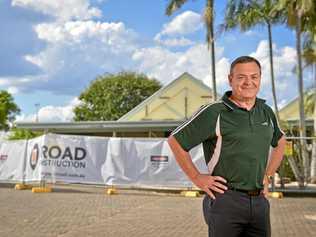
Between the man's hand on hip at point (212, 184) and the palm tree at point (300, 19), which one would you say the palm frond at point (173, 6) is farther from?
the man's hand on hip at point (212, 184)

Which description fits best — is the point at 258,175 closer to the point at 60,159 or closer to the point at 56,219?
the point at 56,219

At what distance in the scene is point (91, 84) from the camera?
211ft

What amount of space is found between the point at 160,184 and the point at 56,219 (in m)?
7.83

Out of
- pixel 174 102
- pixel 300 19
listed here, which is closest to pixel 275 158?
pixel 300 19

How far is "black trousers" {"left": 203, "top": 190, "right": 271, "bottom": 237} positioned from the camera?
359 centimetres

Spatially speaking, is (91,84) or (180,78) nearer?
(180,78)

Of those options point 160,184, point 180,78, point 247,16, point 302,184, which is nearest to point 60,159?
point 160,184

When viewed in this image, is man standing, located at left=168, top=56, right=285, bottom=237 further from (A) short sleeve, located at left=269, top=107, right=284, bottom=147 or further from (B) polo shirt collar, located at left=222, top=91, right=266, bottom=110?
(A) short sleeve, located at left=269, top=107, right=284, bottom=147

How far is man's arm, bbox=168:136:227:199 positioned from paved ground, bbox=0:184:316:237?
244 inches

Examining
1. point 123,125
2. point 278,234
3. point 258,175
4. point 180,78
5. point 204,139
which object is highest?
point 180,78

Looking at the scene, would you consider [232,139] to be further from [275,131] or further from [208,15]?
[208,15]

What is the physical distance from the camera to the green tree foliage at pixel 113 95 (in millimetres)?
60250

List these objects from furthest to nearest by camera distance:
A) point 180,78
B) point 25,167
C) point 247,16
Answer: point 180,78
point 247,16
point 25,167

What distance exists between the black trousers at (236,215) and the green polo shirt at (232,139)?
0.27 feet
